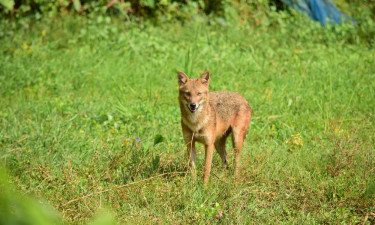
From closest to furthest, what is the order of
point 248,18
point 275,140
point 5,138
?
point 5,138
point 275,140
point 248,18

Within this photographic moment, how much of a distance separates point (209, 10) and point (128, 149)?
671cm

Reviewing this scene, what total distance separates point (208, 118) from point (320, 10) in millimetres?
6981

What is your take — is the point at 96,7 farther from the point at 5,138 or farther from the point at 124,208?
the point at 124,208

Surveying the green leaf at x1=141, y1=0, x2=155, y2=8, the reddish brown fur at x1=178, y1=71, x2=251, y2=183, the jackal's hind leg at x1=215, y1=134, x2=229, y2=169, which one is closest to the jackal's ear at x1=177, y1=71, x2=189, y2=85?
the reddish brown fur at x1=178, y1=71, x2=251, y2=183

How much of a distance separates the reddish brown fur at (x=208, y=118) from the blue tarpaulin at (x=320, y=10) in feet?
19.9

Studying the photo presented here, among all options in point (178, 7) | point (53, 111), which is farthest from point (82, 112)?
point (178, 7)

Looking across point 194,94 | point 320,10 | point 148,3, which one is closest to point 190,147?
point 194,94

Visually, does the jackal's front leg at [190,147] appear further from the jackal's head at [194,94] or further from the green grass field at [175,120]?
the jackal's head at [194,94]

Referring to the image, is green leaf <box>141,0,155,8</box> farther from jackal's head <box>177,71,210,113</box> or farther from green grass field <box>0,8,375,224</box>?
jackal's head <box>177,71,210,113</box>

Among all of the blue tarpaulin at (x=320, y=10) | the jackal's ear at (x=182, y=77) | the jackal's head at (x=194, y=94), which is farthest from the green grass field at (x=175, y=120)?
the jackal's ear at (x=182, y=77)

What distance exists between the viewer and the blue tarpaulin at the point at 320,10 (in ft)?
35.1

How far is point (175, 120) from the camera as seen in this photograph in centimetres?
656

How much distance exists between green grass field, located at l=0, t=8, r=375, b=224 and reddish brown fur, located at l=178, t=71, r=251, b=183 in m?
0.21

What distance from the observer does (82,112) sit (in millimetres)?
6660
